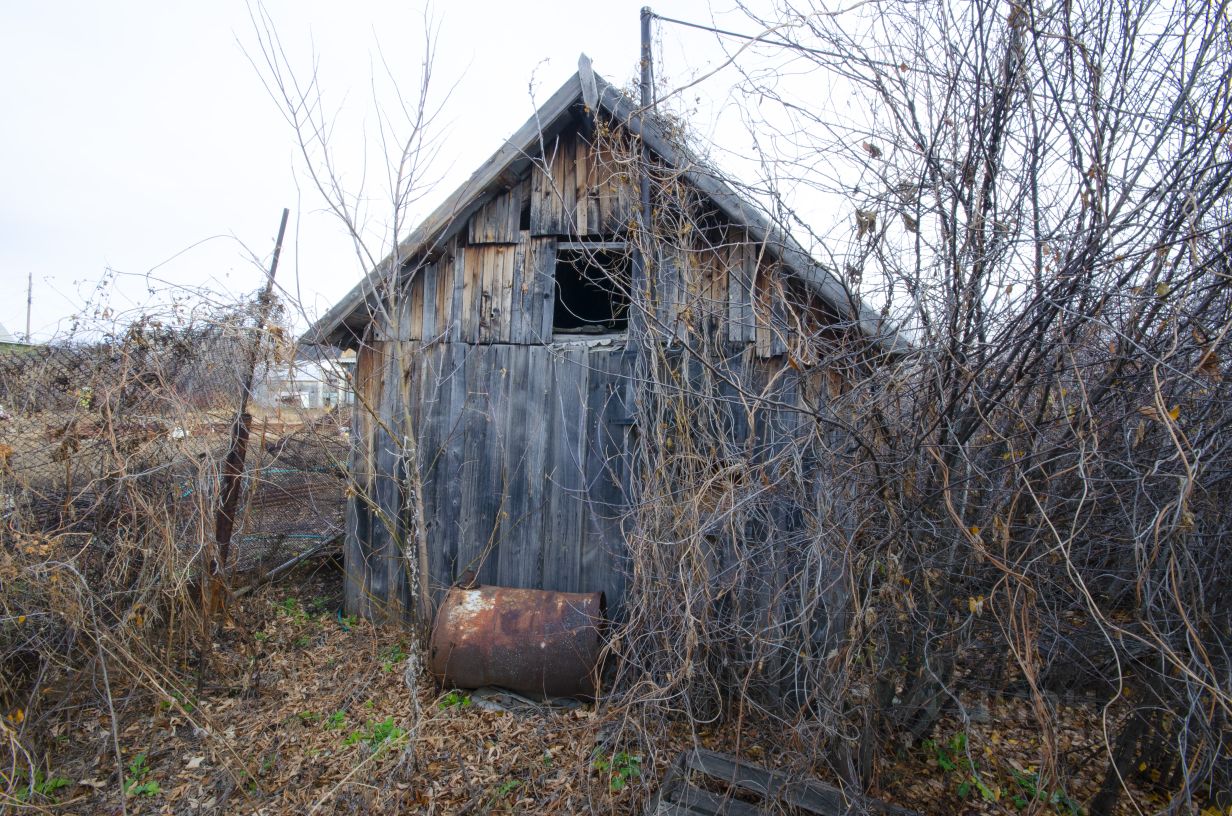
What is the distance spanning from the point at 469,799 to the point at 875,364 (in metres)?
3.59

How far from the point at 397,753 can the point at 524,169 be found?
4777 millimetres

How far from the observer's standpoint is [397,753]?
161 inches

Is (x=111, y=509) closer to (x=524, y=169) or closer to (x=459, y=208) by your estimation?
(x=459, y=208)

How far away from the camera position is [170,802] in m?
3.68

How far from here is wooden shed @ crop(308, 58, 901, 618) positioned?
5164 millimetres

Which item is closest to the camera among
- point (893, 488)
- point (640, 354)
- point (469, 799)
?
point (893, 488)

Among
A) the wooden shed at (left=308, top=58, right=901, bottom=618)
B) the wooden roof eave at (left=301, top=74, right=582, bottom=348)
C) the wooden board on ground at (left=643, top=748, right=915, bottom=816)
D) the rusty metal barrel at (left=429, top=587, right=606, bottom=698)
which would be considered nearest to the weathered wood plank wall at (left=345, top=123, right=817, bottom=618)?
the wooden shed at (left=308, top=58, right=901, bottom=618)

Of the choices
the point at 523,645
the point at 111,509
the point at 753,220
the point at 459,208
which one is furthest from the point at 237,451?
the point at 753,220

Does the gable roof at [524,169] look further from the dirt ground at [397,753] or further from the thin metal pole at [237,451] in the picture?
the dirt ground at [397,753]

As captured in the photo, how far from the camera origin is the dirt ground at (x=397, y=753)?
3627 mm

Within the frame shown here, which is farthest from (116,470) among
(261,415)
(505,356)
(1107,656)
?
(1107,656)

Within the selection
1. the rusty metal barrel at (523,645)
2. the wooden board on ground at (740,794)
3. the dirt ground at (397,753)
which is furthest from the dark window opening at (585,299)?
the wooden board on ground at (740,794)

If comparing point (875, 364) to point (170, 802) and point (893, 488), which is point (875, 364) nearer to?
point (893, 488)

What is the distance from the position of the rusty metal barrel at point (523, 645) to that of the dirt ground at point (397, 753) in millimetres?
191
